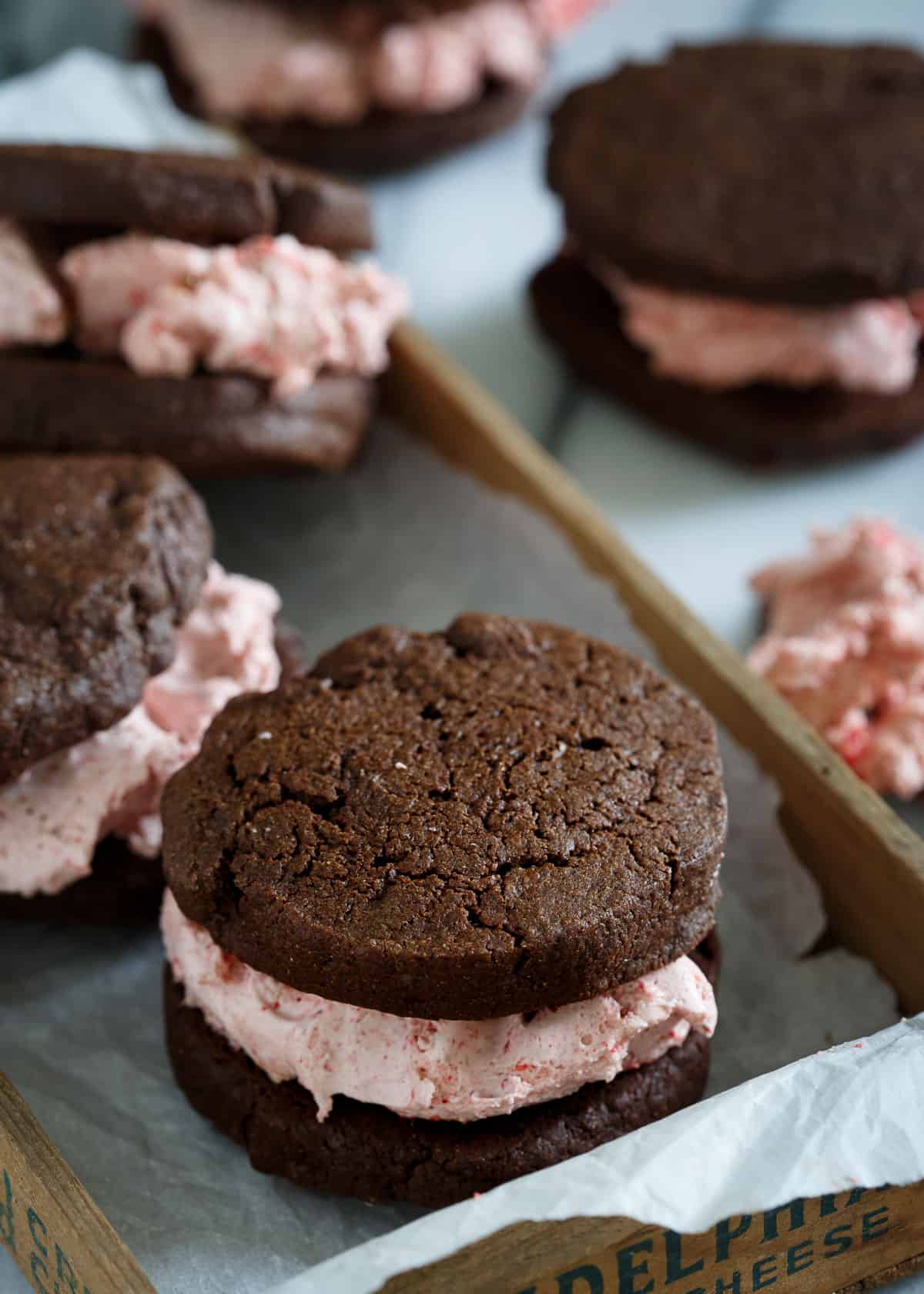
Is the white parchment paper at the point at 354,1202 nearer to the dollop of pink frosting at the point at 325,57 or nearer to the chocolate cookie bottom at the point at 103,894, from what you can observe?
the chocolate cookie bottom at the point at 103,894

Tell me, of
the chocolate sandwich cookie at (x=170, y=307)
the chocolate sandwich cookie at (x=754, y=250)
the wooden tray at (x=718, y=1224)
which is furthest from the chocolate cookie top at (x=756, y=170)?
the chocolate sandwich cookie at (x=170, y=307)

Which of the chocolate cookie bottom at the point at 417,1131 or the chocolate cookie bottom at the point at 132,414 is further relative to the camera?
the chocolate cookie bottom at the point at 132,414

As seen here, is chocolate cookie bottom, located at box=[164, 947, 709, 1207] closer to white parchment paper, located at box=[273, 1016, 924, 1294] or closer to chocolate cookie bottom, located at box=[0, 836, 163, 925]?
→ white parchment paper, located at box=[273, 1016, 924, 1294]

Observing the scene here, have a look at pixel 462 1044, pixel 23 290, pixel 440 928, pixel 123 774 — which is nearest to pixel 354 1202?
pixel 462 1044

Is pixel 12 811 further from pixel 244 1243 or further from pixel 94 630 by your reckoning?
pixel 244 1243

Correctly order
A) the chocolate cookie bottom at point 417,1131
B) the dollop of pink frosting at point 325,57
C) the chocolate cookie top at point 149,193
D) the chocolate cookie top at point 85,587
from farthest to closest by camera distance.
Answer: the dollop of pink frosting at point 325,57 < the chocolate cookie top at point 149,193 < the chocolate cookie top at point 85,587 < the chocolate cookie bottom at point 417,1131

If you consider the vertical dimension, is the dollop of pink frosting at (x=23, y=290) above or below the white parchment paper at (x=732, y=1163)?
below

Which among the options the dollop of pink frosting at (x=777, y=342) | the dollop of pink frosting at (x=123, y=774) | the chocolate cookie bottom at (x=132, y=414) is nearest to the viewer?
the dollop of pink frosting at (x=123, y=774)
